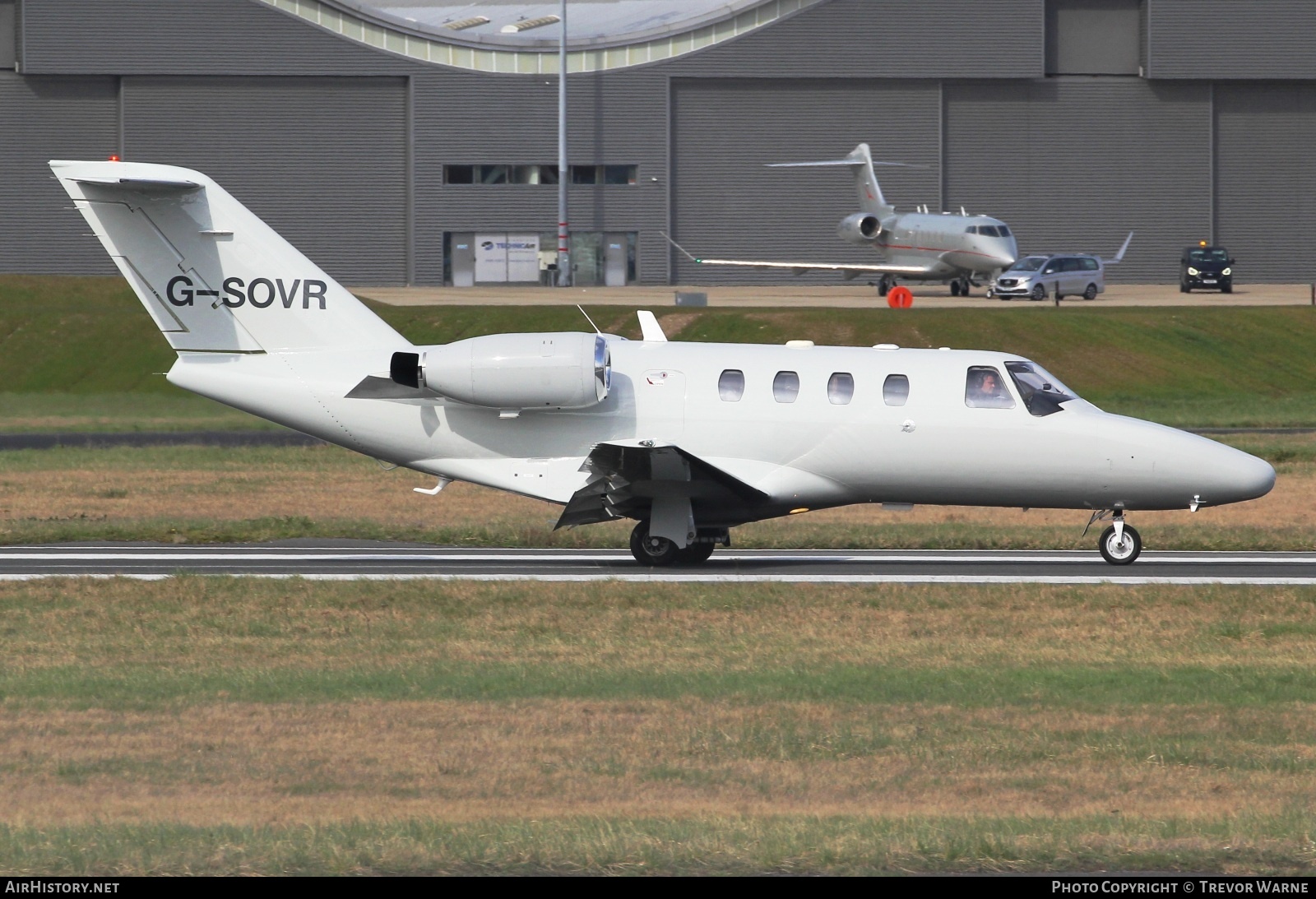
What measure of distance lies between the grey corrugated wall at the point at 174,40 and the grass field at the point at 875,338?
1556 cm

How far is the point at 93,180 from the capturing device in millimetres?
18156

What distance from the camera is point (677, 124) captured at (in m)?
73.6

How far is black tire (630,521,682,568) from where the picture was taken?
18781 millimetres

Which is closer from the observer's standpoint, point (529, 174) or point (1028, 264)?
point (1028, 264)

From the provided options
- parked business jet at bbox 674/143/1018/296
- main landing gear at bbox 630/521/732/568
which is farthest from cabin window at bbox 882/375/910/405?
parked business jet at bbox 674/143/1018/296

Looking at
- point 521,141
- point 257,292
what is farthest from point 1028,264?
point 257,292

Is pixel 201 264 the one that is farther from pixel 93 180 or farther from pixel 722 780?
pixel 722 780

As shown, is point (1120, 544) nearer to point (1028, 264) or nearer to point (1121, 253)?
point (1028, 264)

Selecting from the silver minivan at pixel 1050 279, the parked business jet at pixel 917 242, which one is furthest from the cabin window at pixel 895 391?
the parked business jet at pixel 917 242

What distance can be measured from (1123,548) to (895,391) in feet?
10.8

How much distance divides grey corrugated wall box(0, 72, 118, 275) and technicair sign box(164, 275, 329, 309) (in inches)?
2172

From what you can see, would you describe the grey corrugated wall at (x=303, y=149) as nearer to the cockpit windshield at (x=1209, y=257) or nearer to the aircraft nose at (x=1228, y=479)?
the cockpit windshield at (x=1209, y=257)

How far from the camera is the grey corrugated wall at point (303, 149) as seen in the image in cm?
7100

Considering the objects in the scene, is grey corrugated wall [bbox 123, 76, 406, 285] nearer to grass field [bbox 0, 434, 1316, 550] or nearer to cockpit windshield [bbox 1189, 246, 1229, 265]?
cockpit windshield [bbox 1189, 246, 1229, 265]
